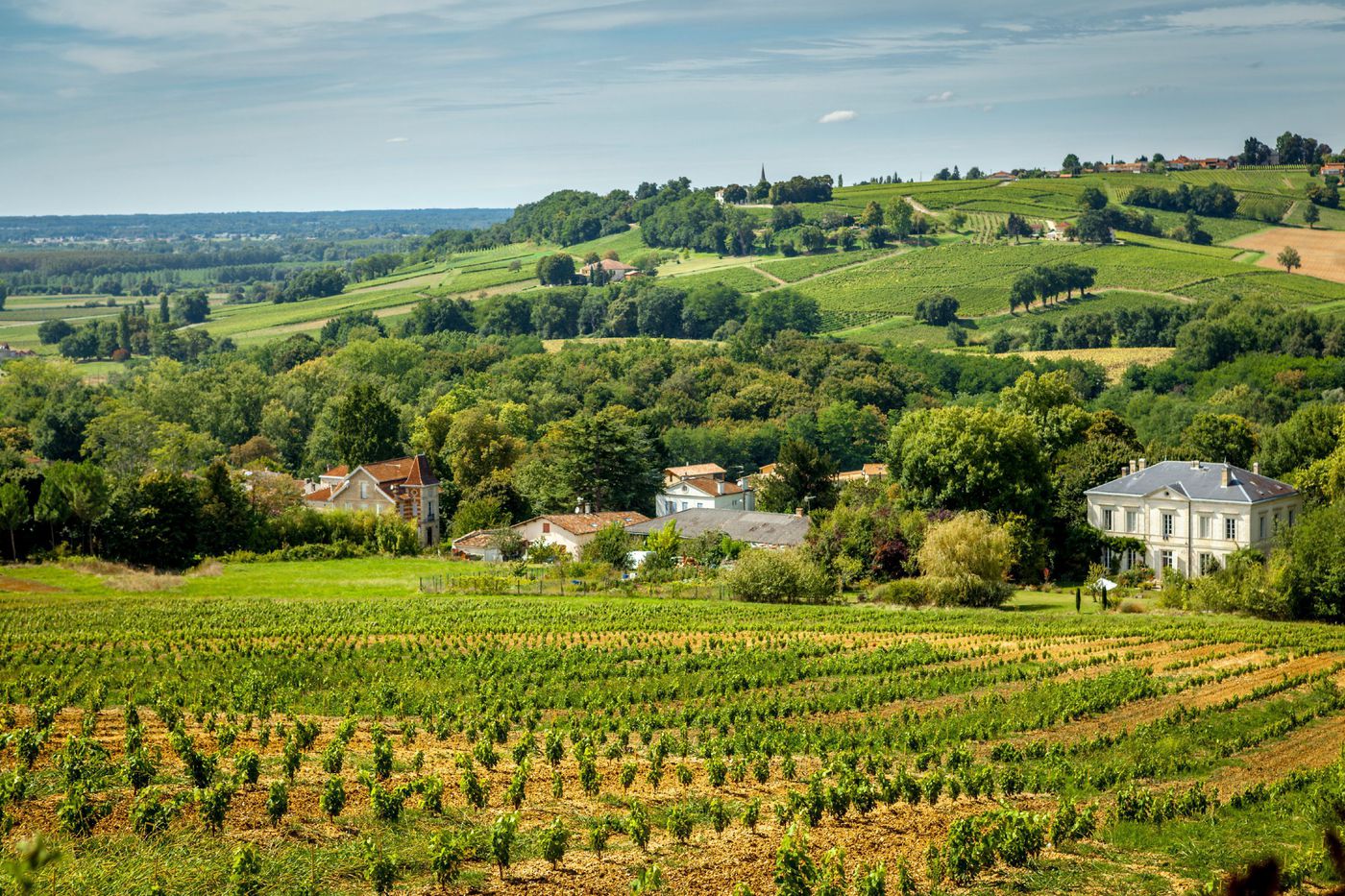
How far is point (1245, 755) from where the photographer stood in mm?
28266

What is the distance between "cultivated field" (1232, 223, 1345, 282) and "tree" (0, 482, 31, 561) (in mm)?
130323

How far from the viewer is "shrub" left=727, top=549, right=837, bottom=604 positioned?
57875 mm

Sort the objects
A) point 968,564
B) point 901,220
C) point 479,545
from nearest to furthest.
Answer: point 968,564, point 479,545, point 901,220

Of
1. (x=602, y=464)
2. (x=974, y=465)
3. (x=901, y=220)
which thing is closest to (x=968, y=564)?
(x=974, y=465)

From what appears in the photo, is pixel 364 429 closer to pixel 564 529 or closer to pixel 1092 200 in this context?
pixel 564 529

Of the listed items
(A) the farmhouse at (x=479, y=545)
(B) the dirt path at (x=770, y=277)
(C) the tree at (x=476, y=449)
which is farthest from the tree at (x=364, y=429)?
(B) the dirt path at (x=770, y=277)

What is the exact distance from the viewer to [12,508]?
6256 centimetres

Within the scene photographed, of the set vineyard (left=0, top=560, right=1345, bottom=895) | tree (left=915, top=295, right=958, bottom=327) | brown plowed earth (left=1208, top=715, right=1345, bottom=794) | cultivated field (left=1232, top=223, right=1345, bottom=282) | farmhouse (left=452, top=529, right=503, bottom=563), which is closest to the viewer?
vineyard (left=0, top=560, right=1345, bottom=895)

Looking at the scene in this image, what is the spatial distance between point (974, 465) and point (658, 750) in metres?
40.8

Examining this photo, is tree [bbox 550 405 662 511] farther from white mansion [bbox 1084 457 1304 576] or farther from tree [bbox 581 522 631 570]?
white mansion [bbox 1084 457 1304 576]

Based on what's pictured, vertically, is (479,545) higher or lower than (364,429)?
lower

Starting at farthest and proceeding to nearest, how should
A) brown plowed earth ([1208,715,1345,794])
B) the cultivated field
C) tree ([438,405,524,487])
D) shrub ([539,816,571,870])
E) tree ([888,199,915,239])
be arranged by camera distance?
1. tree ([888,199,915,239])
2. the cultivated field
3. tree ([438,405,524,487])
4. brown plowed earth ([1208,715,1345,794])
5. shrub ([539,816,571,870])

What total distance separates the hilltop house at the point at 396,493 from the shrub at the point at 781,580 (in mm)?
25289

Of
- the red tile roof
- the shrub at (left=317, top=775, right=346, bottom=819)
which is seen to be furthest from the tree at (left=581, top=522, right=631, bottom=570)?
the shrub at (left=317, top=775, right=346, bottom=819)
